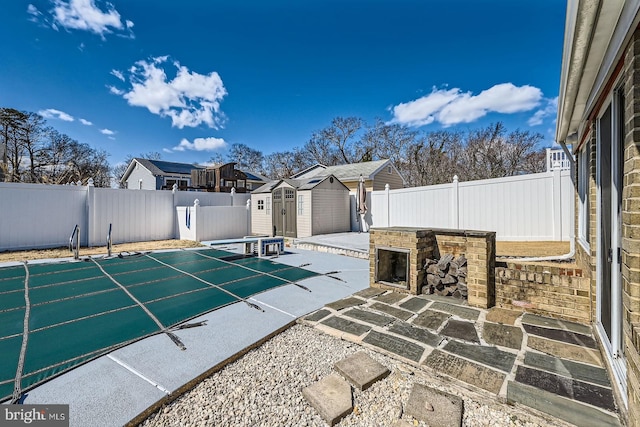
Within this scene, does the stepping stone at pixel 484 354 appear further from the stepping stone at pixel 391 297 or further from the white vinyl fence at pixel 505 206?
the white vinyl fence at pixel 505 206

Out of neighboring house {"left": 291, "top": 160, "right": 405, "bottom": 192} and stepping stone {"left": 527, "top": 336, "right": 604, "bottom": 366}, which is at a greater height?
neighboring house {"left": 291, "top": 160, "right": 405, "bottom": 192}

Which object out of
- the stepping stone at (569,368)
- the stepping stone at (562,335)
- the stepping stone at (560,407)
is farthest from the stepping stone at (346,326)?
the stepping stone at (562,335)

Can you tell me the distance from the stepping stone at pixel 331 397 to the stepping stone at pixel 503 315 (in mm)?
2164

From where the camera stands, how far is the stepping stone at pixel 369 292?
4051 mm

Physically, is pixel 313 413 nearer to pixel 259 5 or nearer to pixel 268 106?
pixel 259 5

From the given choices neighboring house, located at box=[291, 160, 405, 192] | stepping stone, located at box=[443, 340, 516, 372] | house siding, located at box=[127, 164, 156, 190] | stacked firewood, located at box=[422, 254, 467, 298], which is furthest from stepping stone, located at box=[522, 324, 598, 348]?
house siding, located at box=[127, 164, 156, 190]

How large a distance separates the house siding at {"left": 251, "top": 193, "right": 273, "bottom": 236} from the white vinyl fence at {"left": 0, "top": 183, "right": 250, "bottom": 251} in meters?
0.45

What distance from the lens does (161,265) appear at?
20.7 feet

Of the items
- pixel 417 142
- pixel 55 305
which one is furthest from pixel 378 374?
pixel 417 142

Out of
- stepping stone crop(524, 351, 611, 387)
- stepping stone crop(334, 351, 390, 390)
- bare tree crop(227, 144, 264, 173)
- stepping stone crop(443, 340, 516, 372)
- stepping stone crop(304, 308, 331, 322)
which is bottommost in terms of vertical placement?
stepping stone crop(334, 351, 390, 390)

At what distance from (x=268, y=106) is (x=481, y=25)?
11.6 m

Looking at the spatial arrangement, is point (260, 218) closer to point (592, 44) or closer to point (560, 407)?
point (560, 407)

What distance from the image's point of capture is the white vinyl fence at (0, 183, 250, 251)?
801 centimetres

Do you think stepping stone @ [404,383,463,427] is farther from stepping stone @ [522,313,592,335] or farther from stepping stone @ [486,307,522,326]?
stepping stone @ [522,313,592,335]
